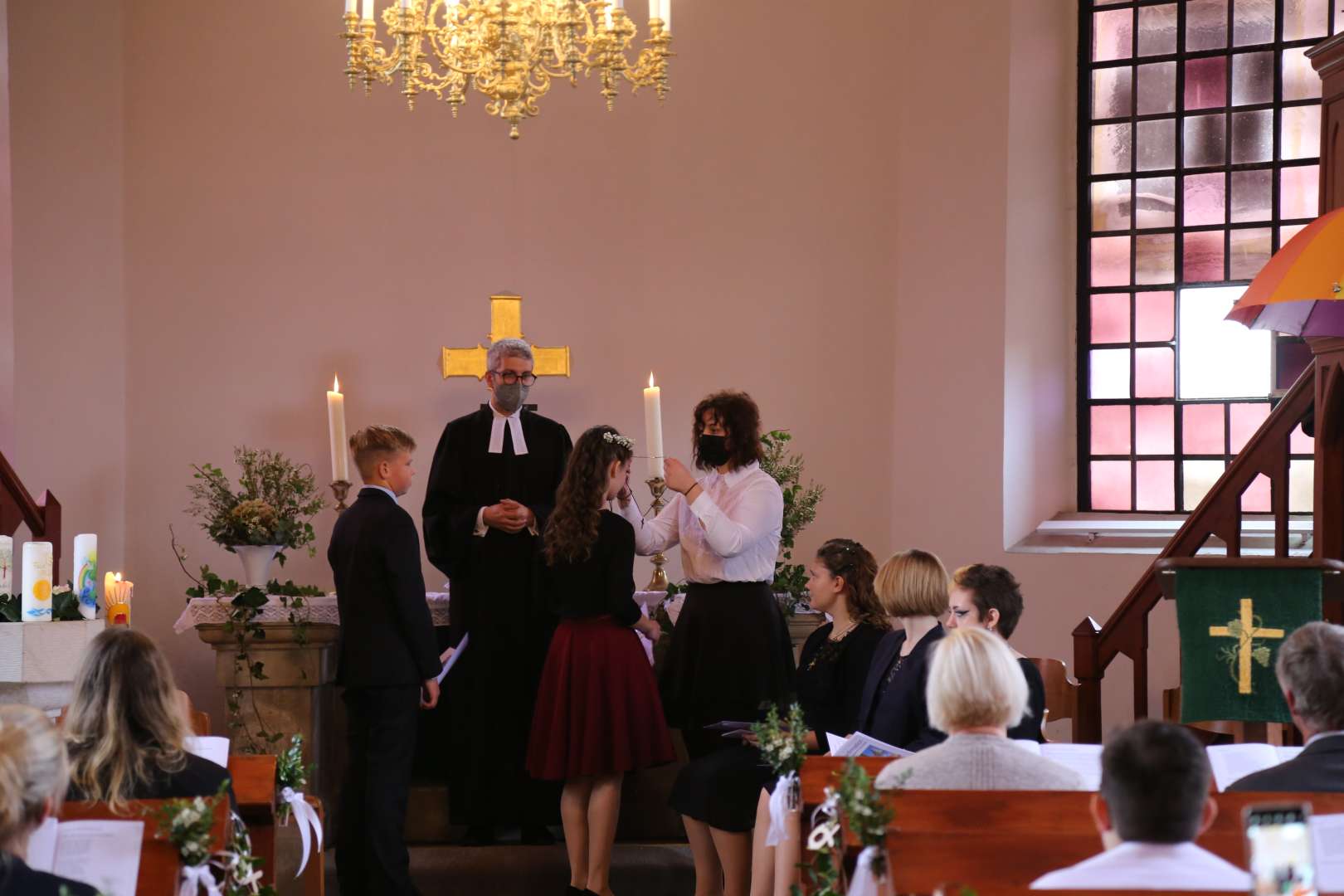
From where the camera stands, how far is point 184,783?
3.63 meters

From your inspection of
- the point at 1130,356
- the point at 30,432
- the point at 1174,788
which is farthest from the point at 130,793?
the point at 1130,356

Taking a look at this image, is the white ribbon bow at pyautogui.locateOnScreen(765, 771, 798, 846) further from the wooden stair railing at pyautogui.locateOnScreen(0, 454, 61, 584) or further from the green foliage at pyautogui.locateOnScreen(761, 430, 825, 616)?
the wooden stair railing at pyautogui.locateOnScreen(0, 454, 61, 584)

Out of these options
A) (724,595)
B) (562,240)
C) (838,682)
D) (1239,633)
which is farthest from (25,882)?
(562,240)

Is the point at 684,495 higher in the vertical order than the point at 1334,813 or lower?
higher

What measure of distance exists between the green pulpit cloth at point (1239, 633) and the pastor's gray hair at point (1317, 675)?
5.06ft

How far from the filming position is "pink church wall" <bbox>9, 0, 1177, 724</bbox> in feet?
27.2

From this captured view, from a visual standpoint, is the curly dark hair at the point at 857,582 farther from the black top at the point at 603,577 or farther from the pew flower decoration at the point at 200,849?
the pew flower decoration at the point at 200,849

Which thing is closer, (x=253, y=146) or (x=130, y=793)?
(x=130, y=793)

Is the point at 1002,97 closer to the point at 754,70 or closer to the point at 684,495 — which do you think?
the point at 754,70

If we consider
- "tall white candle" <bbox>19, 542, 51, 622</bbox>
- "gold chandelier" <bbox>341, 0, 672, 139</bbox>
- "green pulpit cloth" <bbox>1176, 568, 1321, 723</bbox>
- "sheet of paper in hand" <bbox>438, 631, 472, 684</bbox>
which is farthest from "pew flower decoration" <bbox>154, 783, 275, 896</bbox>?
"green pulpit cloth" <bbox>1176, 568, 1321, 723</bbox>

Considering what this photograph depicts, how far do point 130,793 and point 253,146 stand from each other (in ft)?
18.3

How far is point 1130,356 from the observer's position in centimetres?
848

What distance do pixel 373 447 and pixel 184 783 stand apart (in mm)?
2179

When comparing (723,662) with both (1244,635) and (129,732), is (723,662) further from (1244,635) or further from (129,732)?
(129,732)
